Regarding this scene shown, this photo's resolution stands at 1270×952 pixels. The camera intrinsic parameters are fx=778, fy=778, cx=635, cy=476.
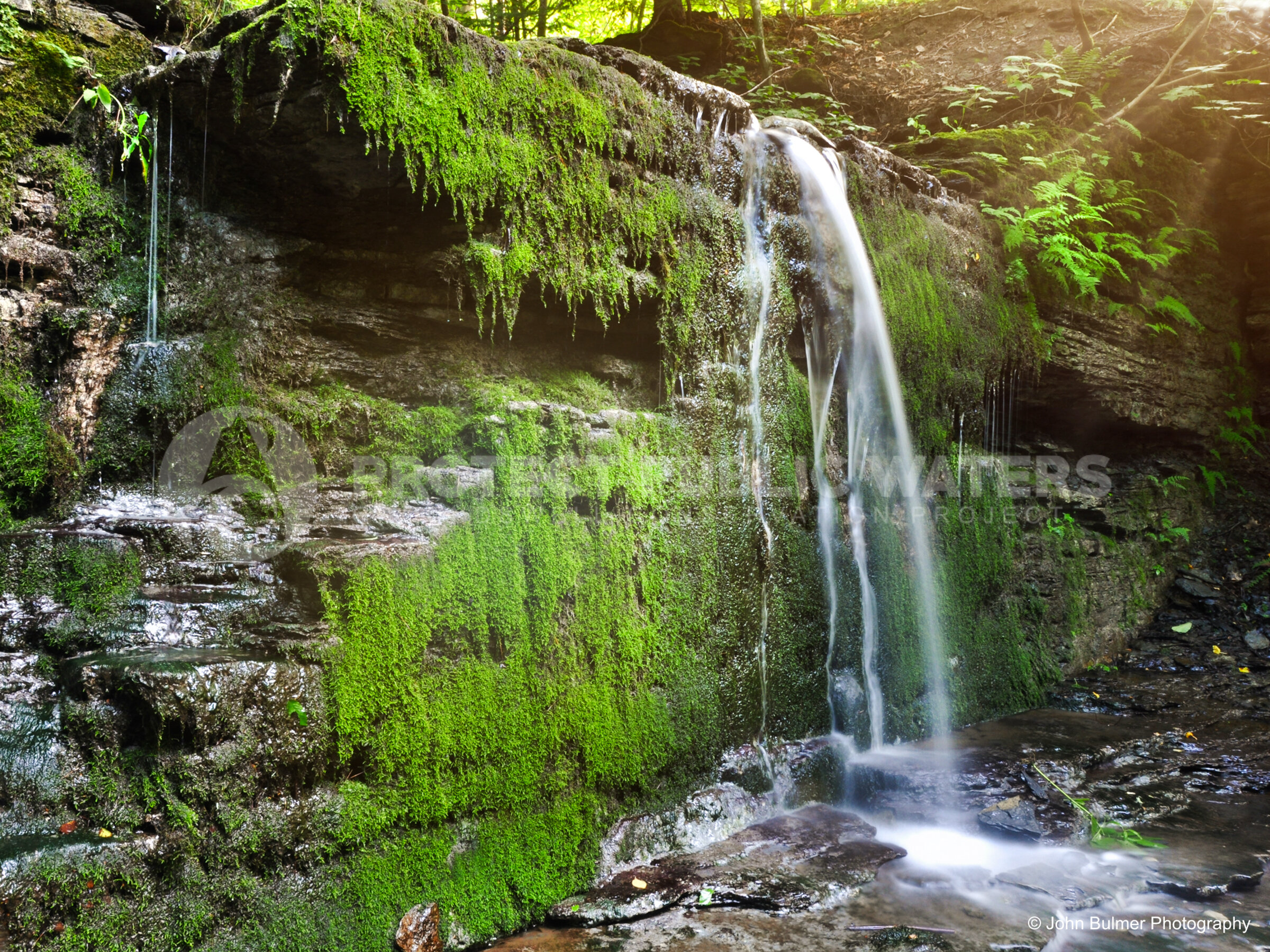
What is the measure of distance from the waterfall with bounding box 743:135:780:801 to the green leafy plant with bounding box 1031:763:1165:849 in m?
1.91

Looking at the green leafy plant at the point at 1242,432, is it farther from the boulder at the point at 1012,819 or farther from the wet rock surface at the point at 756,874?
the wet rock surface at the point at 756,874

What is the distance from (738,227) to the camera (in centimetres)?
500

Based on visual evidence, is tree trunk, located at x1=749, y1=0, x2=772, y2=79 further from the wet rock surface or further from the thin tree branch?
the wet rock surface

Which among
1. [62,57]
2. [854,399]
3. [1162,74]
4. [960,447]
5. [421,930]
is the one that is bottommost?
[421,930]

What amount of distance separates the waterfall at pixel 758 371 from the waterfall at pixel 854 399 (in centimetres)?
35

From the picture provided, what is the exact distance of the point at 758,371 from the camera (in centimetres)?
507

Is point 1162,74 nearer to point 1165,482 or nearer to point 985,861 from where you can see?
point 1165,482

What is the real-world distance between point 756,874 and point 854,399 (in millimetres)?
3285

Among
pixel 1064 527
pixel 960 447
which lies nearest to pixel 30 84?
pixel 960 447

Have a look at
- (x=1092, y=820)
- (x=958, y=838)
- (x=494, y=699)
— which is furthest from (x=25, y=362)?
(x=1092, y=820)

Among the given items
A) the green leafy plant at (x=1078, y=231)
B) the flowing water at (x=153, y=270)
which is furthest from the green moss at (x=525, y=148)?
the green leafy plant at (x=1078, y=231)

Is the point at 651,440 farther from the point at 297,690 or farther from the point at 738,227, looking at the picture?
the point at 297,690

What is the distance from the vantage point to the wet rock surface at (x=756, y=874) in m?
3.63

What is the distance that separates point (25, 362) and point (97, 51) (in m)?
1.74
